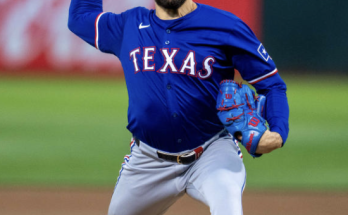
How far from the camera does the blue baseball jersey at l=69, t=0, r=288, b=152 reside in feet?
11.3

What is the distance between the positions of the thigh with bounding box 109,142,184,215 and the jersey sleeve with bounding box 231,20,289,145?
0.67 meters

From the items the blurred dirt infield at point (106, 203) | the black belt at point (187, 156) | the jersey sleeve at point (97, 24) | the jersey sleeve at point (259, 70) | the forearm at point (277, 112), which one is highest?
the jersey sleeve at point (97, 24)

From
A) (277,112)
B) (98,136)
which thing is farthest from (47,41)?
(277,112)

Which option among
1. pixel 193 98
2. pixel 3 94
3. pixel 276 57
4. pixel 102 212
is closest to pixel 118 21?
pixel 193 98

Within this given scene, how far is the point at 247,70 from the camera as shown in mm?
3477

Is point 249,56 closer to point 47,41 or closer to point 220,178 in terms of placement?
point 220,178

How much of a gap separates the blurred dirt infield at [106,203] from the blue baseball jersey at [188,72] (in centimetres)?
200

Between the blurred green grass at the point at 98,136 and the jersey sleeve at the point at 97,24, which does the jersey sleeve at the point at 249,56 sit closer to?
the jersey sleeve at the point at 97,24

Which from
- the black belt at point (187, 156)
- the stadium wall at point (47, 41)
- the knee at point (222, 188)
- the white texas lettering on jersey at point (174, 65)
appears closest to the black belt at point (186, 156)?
the black belt at point (187, 156)

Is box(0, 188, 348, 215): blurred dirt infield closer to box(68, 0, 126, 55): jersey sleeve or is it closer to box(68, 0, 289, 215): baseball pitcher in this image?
box(68, 0, 289, 215): baseball pitcher

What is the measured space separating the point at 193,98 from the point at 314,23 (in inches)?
359

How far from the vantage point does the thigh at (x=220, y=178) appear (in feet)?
10.3

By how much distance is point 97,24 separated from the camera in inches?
150

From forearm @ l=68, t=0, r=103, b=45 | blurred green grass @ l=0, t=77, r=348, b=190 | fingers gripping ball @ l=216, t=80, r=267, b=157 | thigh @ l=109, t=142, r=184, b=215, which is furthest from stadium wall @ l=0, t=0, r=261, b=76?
fingers gripping ball @ l=216, t=80, r=267, b=157
